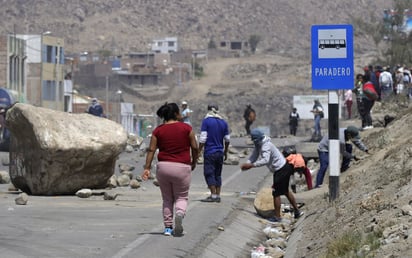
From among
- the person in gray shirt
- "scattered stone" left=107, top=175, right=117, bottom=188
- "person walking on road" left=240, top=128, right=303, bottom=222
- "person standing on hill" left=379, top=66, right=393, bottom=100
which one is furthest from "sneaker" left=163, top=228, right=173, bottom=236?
"person standing on hill" left=379, top=66, right=393, bottom=100

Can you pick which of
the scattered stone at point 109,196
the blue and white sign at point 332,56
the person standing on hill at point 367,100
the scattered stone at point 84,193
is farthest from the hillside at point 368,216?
the person standing on hill at point 367,100

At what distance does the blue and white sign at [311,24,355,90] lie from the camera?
16.2 metres

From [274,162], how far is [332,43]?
217 cm

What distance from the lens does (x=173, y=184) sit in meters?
14.0

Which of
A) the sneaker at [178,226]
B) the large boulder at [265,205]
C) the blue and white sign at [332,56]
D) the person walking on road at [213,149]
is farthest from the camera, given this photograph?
the person walking on road at [213,149]

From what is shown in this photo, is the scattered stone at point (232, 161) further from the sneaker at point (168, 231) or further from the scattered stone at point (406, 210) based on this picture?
the scattered stone at point (406, 210)

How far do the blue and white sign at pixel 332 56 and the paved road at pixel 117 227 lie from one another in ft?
7.95

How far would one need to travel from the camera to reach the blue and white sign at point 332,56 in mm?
16203

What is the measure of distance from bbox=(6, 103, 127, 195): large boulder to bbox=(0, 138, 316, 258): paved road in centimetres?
40

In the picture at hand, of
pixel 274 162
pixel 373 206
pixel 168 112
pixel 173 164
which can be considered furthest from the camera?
pixel 274 162

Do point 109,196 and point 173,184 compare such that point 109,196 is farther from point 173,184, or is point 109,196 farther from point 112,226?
point 173,184

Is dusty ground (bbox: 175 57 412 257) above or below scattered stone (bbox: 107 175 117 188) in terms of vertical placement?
above

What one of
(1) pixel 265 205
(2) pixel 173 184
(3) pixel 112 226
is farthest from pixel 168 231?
(1) pixel 265 205

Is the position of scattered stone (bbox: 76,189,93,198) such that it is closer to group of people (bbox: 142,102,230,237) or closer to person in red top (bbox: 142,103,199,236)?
group of people (bbox: 142,102,230,237)
